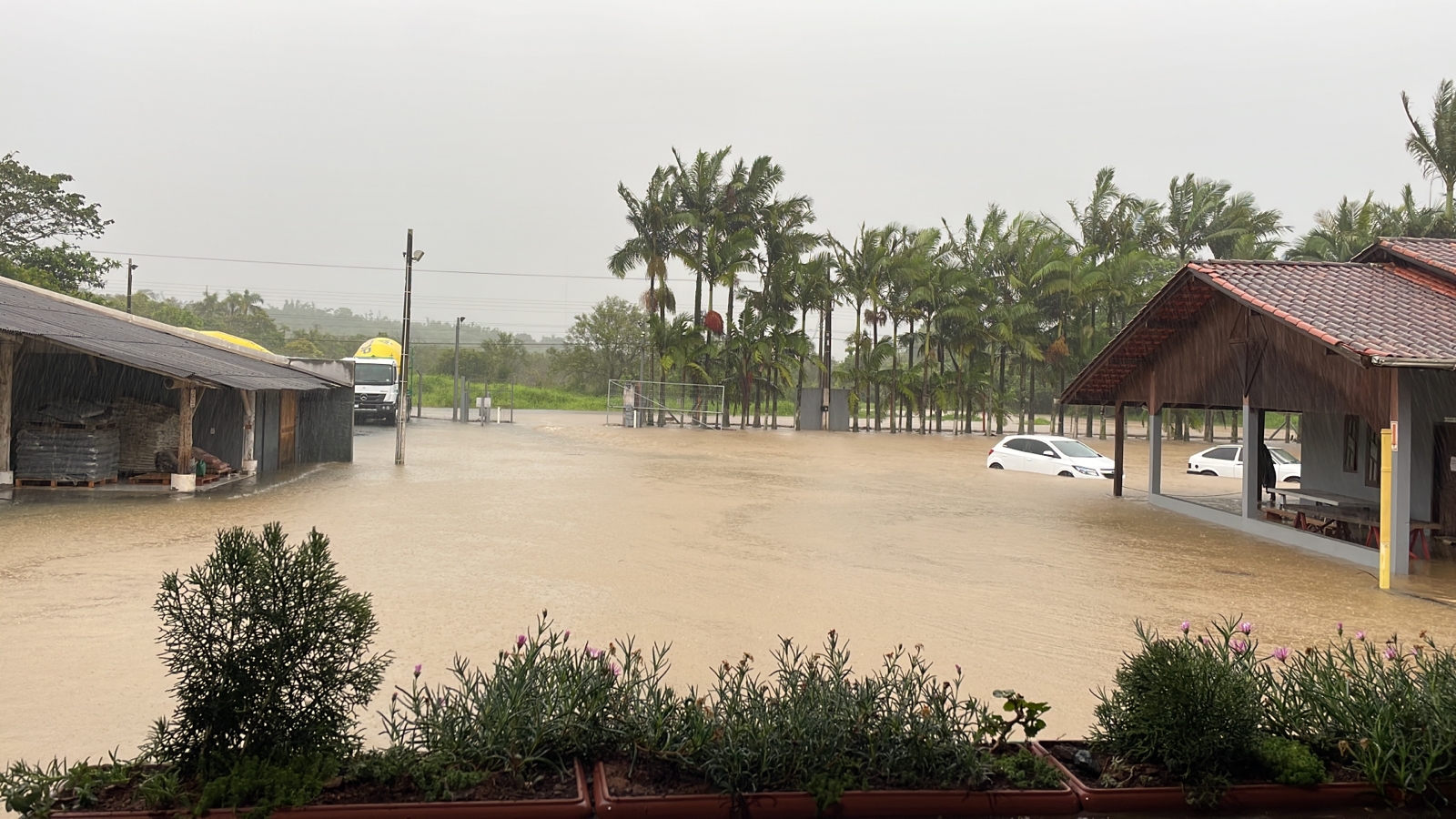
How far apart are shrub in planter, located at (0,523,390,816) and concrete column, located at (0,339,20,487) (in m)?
14.8

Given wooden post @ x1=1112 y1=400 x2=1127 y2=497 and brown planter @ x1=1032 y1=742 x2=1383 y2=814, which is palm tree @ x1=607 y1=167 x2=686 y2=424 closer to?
wooden post @ x1=1112 y1=400 x2=1127 y2=497

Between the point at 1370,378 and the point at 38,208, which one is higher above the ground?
the point at 38,208

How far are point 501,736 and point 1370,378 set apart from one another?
1292cm

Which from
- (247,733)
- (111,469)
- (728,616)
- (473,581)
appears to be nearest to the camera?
(247,733)

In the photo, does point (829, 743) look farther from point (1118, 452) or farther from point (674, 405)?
point (674, 405)

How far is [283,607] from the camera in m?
4.29

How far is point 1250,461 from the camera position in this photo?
53.6 feet

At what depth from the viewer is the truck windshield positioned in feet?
140

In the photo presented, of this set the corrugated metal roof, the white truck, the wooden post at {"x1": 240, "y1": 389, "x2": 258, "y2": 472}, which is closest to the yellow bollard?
the corrugated metal roof

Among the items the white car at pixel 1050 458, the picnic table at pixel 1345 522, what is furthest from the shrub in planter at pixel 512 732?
the white car at pixel 1050 458

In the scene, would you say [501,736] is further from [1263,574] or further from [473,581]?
[1263,574]

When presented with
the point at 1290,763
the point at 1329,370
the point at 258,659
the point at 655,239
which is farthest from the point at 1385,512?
the point at 655,239

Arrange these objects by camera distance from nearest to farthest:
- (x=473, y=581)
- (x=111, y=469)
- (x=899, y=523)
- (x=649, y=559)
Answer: (x=473, y=581), (x=649, y=559), (x=899, y=523), (x=111, y=469)

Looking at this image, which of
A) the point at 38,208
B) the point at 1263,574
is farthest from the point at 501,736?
the point at 38,208
